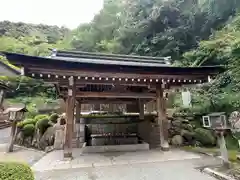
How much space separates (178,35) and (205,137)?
9.10 m

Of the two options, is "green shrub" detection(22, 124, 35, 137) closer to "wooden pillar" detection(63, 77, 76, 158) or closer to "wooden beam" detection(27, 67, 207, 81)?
"wooden pillar" detection(63, 77, 76, 158)

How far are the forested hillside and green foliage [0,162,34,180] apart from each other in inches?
218

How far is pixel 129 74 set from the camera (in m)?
5.70

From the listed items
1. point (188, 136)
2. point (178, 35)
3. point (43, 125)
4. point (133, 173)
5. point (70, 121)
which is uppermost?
point (178, 35)

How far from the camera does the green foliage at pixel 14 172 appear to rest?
221 cm

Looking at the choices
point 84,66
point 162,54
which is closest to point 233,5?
point 162,54

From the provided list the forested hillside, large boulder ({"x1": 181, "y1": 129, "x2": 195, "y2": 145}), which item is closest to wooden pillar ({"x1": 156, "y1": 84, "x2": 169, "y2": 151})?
large boulder ({"x1": 181, "y1": 129, "x2": 195, "y2": 145})

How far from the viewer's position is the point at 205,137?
7.09 metres

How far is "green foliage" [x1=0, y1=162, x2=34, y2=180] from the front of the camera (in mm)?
2209

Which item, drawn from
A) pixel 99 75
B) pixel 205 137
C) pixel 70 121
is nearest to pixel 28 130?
pixel 70 121

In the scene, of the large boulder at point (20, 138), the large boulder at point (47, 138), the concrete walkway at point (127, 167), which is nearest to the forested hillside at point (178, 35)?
the concrete walkway at point (127, 167)

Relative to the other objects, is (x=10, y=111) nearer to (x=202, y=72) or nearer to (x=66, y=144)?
(x=66, y=144)

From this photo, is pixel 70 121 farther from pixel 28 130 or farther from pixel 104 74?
pixel 28 130

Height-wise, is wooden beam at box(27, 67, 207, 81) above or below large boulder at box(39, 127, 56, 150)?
above
